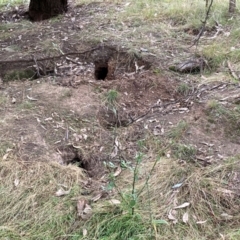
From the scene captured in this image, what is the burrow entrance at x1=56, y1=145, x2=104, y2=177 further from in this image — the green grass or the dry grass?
the green grass

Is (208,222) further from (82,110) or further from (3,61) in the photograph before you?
(3,61)

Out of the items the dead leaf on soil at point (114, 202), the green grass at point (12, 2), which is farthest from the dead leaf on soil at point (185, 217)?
the green grass at point (12, 2)

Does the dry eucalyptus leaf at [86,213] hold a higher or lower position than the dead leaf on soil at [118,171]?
Answer: higher

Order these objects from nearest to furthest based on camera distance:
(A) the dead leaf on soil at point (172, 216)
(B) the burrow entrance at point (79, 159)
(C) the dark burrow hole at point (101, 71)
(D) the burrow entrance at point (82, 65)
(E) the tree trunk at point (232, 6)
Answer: (A) the dead leaf on soil at point (172, 216), (B) the burrow entrance at point (79, 159), (D) the burrow entrance at point (82, 65), (C) the dark burrow hole at point (101, 71), (E) the tree trunk at point (232, 6)

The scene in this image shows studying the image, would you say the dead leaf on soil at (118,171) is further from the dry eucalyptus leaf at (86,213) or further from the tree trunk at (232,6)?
the tree trunk at (232,6)

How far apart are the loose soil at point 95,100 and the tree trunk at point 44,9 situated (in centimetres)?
65

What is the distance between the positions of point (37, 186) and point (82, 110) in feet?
3.08

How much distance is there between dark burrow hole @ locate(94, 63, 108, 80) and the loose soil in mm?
10

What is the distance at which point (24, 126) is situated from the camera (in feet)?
10.7

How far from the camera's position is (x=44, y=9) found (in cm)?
574

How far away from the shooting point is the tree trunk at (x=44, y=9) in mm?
5742

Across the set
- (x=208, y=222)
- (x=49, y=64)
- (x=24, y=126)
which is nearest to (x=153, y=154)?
(x=208, y=222)

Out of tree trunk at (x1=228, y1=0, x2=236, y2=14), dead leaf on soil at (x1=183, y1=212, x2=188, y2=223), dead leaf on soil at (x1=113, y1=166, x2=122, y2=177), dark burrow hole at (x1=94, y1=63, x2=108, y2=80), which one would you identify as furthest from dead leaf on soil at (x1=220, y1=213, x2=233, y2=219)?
tree trunk at (x1=228, y1=0, x2=236, y2=14)

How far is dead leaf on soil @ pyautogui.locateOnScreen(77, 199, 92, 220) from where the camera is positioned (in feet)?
8.24
